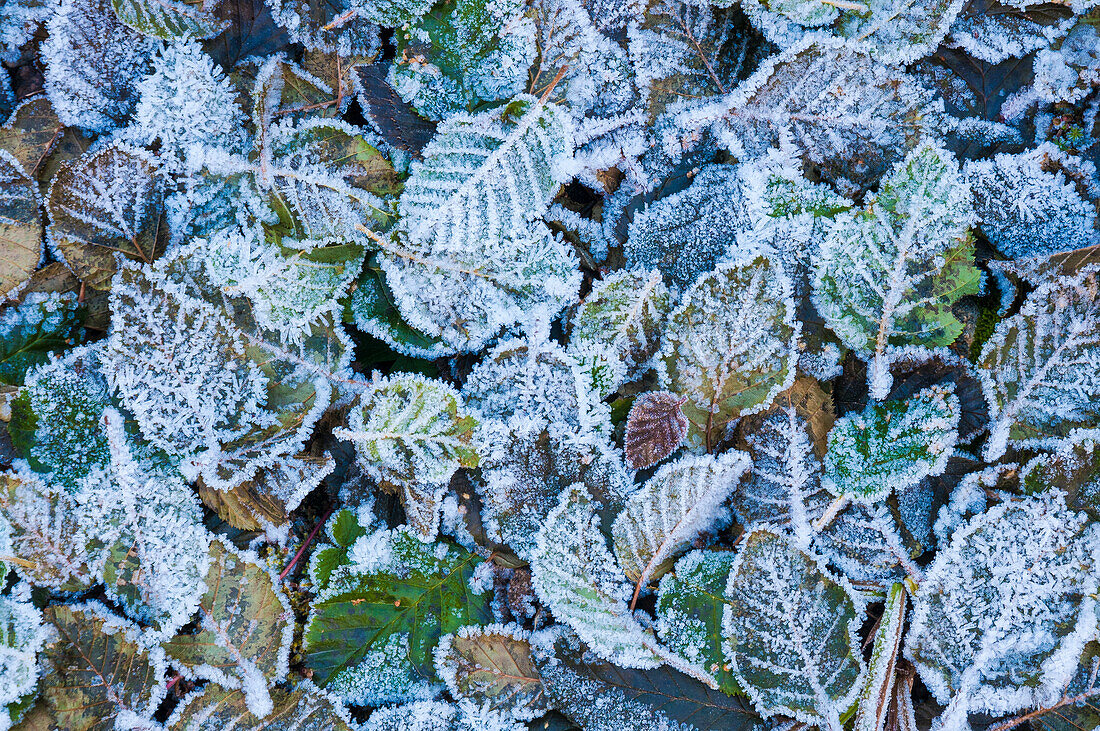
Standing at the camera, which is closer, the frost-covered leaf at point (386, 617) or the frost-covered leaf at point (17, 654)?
the frost-covered leaf at point (17, 654)

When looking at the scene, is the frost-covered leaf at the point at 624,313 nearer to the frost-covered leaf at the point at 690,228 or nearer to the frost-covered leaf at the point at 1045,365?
the frost-covered leaf at the point at 690,228

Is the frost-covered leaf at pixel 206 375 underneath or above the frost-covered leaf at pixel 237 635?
above

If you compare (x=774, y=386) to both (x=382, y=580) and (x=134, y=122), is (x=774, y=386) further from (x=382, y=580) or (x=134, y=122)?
(x=134, y=122)

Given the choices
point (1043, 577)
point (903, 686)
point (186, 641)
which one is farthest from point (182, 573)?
point (1043, 577)

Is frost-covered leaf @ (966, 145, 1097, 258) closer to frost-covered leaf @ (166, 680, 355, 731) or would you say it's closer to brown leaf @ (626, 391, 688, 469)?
brown leaf @ (626, 391, 688, 469)

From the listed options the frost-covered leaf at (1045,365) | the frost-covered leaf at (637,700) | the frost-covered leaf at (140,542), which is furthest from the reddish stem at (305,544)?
the frost-covered leaf at (1045,365)

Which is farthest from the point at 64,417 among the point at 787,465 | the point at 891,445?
the point at 891,445

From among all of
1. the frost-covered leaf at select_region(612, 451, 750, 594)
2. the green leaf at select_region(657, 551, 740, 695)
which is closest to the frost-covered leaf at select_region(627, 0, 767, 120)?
the frost-covered leaf at select_region(612, 451, 750, 594)
